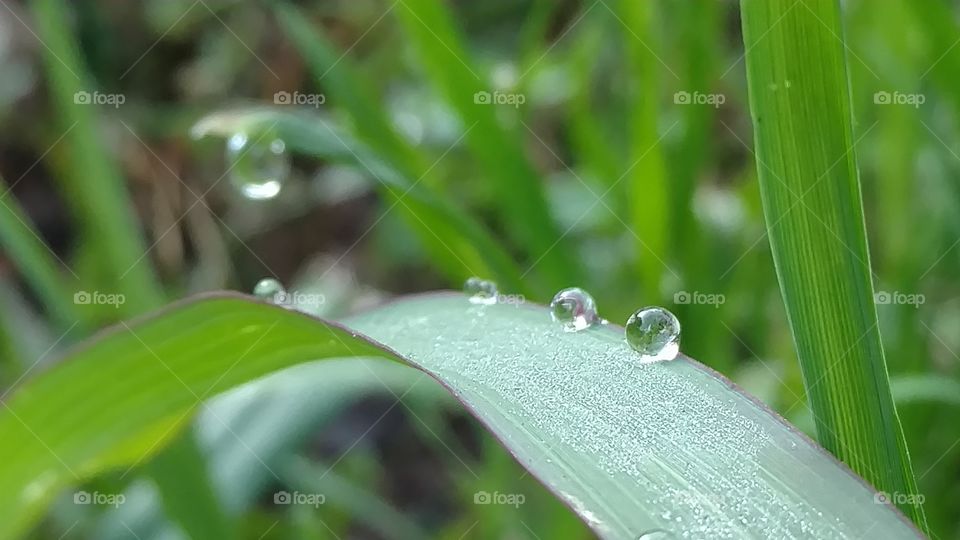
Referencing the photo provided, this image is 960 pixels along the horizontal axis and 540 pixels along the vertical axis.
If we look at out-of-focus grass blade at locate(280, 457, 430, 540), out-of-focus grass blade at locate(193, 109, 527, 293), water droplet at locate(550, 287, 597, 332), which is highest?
out-of-focus grass blade at locate(193, 109, 527, 293)

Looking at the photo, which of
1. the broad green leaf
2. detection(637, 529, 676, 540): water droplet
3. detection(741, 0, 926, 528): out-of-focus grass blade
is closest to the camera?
detection(637, 529, 676, 540): water droplet

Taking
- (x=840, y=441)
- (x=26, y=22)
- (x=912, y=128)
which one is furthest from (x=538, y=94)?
(x=840, y=441)

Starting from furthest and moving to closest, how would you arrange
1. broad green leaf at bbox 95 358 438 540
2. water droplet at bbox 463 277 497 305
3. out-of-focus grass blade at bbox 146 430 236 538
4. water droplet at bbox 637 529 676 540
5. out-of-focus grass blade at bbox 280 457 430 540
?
out-of-focus grass blade at bbox 280 457 430 540 → broad green leaf at bbox 95 358 438 540 → out-of-focus grass blade at bbox 146 430 236 538 → water droplet at bbox 463 277 497 305 → water droplet at bbox 637 529 676 540

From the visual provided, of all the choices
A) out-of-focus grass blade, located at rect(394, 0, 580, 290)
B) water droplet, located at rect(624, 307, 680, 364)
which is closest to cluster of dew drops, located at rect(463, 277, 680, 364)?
water droplet, located at rect(624, 307, 680, 364)

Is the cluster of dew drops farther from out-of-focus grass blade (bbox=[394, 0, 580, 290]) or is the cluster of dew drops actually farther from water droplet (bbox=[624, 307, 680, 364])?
out-of-focus grass blade (bbox=[394, 0, 580, 290])

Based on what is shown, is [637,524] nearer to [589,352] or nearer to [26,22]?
[589,352]

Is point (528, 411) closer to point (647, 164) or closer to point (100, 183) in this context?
→ point (647, 164)

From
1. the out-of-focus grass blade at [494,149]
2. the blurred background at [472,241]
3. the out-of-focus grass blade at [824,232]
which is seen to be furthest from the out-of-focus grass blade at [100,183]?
the out-of-focus grass blade at [824,232]

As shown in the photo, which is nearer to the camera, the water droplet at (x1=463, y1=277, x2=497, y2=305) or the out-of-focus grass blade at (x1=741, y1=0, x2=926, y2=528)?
the out-of-focus grass blade at (x1=741, y1=0, x2=926, y2=528)

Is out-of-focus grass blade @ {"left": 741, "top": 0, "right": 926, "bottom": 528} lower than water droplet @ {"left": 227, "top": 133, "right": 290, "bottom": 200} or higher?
lower
